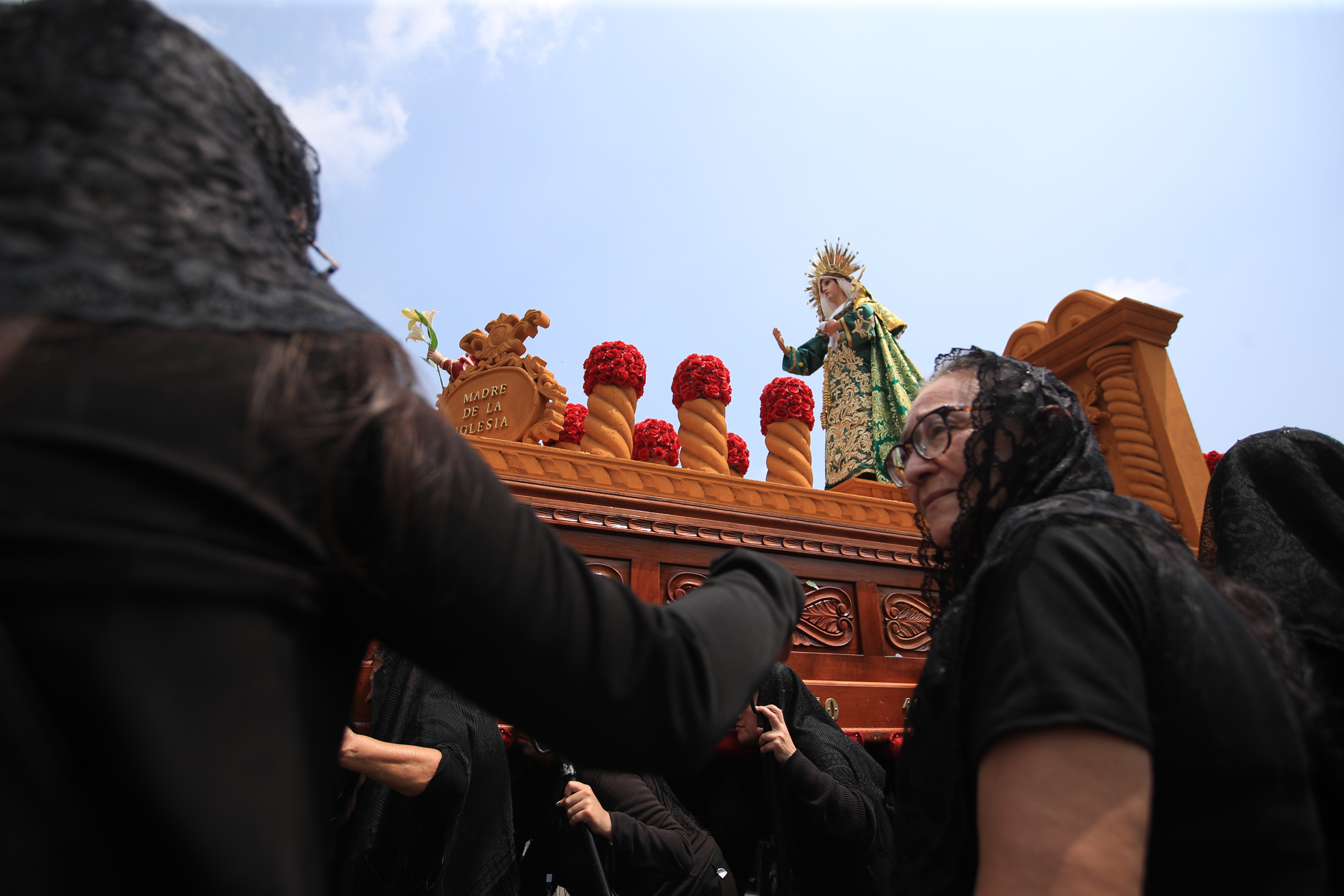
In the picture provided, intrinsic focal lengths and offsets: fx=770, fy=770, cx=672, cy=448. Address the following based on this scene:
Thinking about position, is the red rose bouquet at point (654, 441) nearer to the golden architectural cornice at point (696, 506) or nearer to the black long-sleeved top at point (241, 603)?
the golden architectural cornice at point (696, 506)

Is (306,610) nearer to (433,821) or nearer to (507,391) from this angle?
(433,821)

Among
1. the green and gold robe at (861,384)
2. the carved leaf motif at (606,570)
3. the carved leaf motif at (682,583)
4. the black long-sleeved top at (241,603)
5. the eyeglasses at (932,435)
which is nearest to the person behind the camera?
the black long-sleeved top at (241,603)

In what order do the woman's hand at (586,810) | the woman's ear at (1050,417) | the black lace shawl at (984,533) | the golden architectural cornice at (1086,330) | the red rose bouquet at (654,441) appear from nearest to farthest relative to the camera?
the black lace shawl at (984,533) → the woman's ear at (1050,417) → the woman's hand at (586,810) → the golden architectural cornice at (1086,330) → the red rose bouquet at (654,441)

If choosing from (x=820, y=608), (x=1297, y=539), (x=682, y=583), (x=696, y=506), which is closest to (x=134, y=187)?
(x=1297, y=539)

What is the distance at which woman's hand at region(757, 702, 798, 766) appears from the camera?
2734mm

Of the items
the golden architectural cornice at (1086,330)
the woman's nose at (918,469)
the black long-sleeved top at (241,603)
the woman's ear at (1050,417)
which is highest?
the golden architectural cornice at (1086,330)

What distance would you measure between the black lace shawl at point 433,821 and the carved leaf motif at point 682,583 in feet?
3.29

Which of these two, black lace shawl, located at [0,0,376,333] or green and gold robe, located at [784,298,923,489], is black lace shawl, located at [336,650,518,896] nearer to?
black lace shawl, located at [0,0,376,333]

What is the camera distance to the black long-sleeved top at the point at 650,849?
258cm

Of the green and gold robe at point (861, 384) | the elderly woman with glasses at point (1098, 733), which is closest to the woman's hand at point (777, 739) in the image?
the elderly woman with glasses at point (1098, 733)

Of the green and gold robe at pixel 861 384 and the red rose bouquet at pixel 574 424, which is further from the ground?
the green and gold robe at pixel 861 384

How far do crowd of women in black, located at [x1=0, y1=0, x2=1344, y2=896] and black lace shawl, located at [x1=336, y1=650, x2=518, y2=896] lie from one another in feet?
5.26

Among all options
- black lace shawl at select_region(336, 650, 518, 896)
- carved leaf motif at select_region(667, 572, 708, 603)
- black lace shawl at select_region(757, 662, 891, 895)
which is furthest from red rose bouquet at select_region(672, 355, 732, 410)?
black lace shawl at select_region(336, 650, 518, 896)

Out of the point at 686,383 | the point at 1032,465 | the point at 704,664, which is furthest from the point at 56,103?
the point at 686,383
